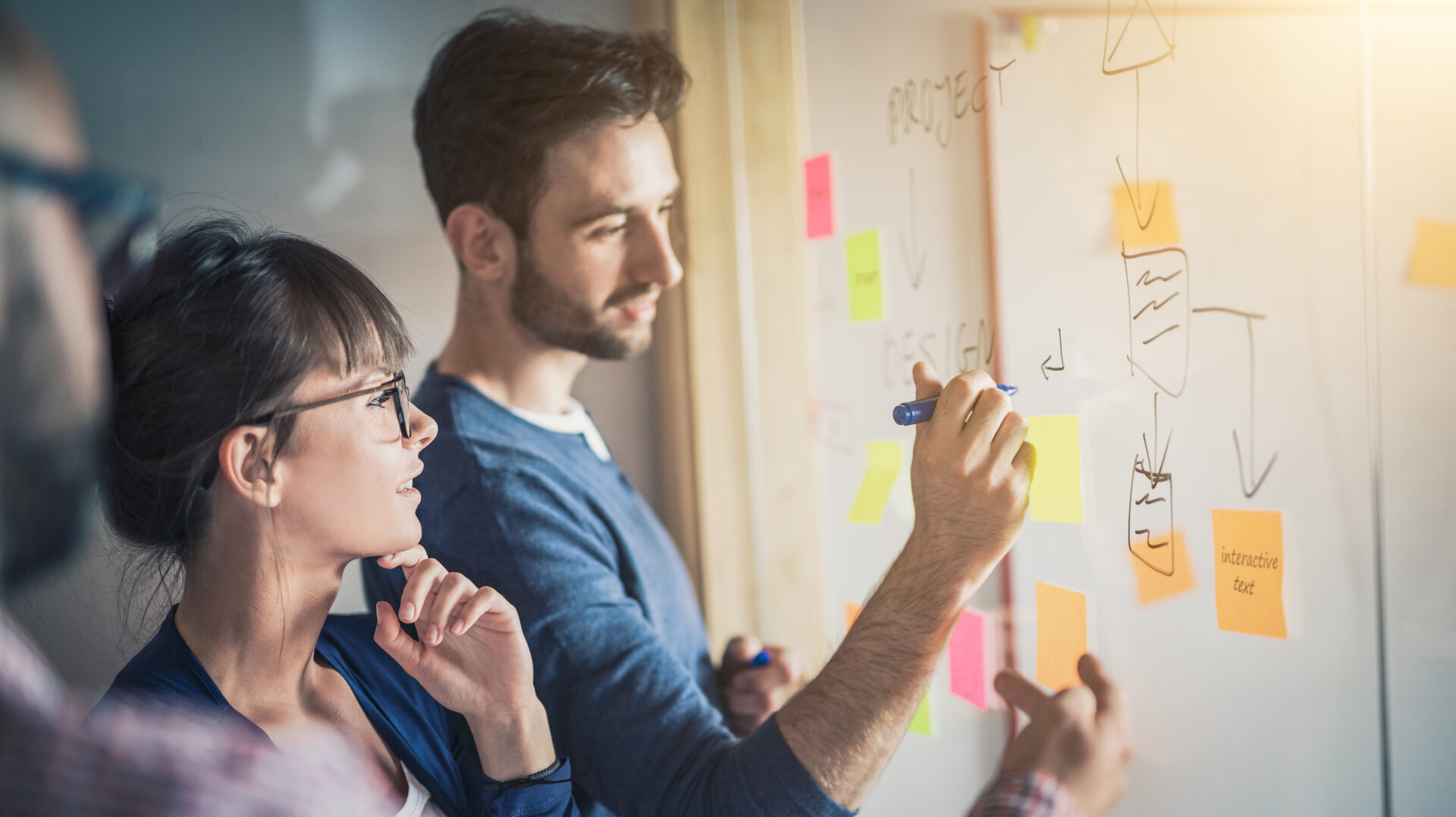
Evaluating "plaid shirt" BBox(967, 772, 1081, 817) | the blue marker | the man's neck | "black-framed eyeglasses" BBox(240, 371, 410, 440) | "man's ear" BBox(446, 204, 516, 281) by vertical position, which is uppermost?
"man's ear" BBox(446, 204, 516, 281)

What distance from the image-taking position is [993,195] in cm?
87

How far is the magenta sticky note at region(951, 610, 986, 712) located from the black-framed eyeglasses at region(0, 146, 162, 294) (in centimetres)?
86

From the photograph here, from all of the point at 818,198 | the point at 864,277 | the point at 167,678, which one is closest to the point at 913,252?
the point at 864,277

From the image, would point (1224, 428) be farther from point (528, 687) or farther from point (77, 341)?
point (77, 341)

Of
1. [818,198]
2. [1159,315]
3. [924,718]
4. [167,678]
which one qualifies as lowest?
[924,718]

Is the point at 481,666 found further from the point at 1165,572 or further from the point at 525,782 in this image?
the point at 1165,572

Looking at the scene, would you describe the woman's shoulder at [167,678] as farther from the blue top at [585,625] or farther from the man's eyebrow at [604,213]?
the man's eyebrow at [604,213]

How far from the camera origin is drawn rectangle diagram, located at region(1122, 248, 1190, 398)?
27.4 inches

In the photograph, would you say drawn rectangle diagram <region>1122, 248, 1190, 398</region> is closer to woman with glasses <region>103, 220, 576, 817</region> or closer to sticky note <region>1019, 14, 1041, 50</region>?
sticky note <region>1019, 14, 1041, 50</region>

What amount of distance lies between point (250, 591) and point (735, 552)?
94cm


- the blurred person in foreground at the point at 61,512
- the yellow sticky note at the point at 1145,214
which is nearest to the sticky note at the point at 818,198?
the yellow sticky note at the point at 1145,214

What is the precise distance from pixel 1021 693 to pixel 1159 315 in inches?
14.1

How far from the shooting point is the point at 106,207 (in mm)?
887

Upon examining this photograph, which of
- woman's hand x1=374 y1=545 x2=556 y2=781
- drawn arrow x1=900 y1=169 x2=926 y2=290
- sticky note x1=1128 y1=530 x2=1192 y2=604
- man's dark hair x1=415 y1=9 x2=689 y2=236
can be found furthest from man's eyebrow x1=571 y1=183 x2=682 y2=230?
sticky note x1=1128 y1=530 x2=1192 y2=604
